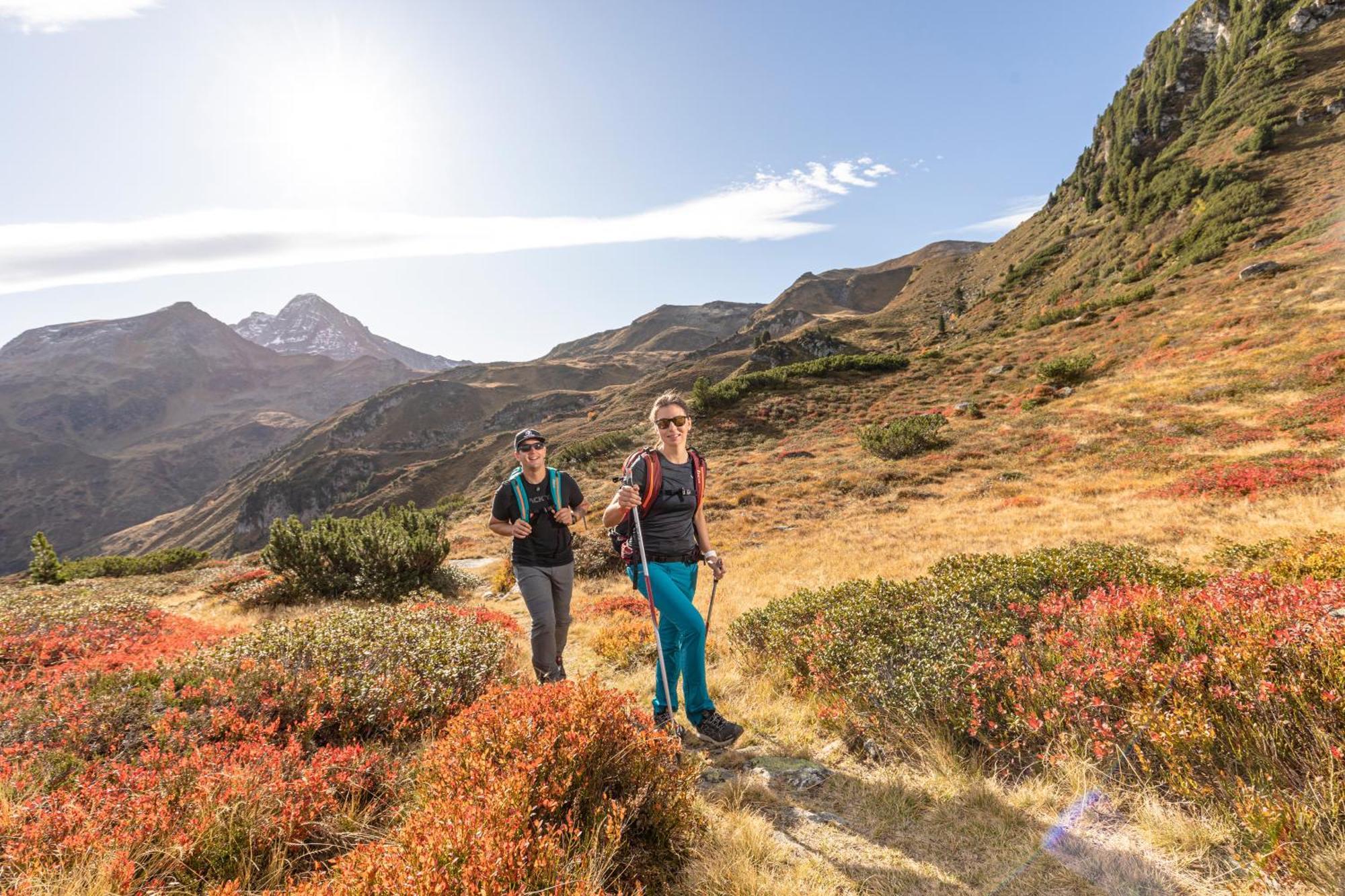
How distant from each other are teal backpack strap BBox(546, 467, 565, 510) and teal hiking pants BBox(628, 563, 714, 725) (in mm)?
1293

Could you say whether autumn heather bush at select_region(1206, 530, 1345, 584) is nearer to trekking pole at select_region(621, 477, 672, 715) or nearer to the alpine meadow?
the alpine meadow

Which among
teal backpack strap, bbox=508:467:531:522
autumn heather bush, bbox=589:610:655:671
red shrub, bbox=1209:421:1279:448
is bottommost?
autumn heather bush, bbox=589:610:655:671

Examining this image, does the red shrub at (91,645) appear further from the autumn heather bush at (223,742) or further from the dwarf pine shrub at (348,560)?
the dwarf pine shrub at (348,560)

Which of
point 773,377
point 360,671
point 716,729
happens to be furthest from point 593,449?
point 716,729

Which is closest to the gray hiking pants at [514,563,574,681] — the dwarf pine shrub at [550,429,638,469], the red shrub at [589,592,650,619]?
the red shrub at [589,592,650,619]

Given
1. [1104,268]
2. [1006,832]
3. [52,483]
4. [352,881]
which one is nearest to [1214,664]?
[1006,832]

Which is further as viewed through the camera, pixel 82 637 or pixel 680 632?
pixel 82 637

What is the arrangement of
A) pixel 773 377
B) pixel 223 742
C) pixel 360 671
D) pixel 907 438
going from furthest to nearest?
pixel 773 377 < pixel 907 438 < pixel 360 671 < pixel 223 742

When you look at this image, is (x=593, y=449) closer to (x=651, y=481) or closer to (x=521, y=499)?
(x=521, y=499)

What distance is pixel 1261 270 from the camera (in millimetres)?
30625

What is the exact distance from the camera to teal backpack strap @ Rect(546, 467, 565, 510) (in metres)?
5.21

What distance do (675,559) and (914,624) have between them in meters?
2.65

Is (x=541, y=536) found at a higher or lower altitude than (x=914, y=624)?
higher

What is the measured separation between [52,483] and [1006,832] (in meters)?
285
